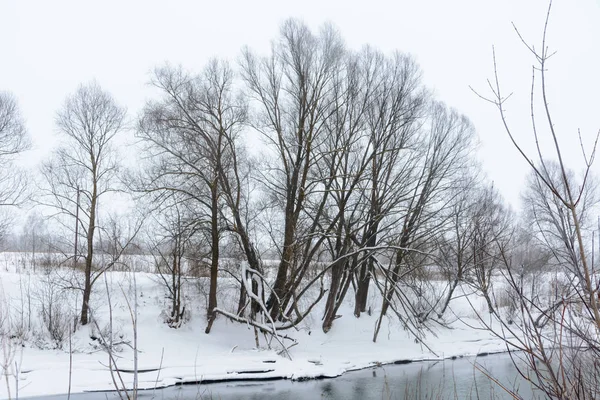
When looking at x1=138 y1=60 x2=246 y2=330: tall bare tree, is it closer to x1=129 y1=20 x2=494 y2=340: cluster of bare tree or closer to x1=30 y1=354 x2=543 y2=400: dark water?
x1=129 y1=20 x2=494 y2=340: cluster of bare tree

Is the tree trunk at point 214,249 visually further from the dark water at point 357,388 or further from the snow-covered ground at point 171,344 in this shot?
the dark water at point 357,388

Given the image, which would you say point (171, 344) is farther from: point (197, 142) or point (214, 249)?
point (197, 142)

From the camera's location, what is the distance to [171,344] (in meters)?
17.9

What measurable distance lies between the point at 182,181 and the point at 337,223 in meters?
7.10

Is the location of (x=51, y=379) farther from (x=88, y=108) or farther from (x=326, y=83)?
(x=326, y=83)

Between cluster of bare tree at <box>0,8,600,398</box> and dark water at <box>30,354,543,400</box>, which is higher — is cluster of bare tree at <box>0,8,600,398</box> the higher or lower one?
the higher one

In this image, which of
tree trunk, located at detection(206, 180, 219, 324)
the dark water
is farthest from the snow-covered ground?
tree trunk, located at detection(206, 180, 219, 324)

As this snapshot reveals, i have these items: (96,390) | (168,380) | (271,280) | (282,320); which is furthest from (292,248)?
(96,390)

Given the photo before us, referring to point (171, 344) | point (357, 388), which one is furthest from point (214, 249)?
point (357, 388)

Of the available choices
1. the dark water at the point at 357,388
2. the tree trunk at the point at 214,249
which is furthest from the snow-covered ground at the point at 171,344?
the tree trunk at the point at 214,249

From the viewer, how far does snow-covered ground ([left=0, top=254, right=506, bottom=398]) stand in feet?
47.6

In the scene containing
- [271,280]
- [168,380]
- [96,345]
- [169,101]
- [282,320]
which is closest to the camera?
[168,380]

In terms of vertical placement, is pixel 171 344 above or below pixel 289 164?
below

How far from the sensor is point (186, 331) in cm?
1933
